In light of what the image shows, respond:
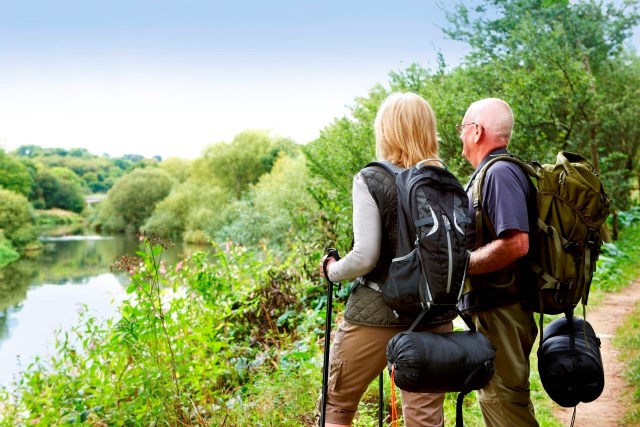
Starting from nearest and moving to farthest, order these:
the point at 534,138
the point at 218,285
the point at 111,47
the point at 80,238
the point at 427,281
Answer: the point at 427,281, the point at 218,285, the point at 534,138, the point at 80,238, the point at 111,47

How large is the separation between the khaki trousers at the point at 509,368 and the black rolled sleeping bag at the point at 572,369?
0.12m

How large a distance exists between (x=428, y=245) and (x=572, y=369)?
1066 mm

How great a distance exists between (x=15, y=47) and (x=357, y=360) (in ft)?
340

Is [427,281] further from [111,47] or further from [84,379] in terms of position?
[111,47]

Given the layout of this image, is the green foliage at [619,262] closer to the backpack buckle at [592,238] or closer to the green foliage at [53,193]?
the backpack buckle at [592,238]

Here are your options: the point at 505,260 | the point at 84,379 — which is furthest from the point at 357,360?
the point at 84,379

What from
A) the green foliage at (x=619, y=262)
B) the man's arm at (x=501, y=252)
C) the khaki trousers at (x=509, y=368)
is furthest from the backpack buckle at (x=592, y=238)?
the green foliage at (x=619, y=262)

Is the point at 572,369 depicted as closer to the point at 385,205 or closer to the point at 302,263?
the point at 385,205

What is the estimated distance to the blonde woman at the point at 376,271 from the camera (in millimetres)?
2693

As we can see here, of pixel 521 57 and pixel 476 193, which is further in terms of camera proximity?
pixel 521 57

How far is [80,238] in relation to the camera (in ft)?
189

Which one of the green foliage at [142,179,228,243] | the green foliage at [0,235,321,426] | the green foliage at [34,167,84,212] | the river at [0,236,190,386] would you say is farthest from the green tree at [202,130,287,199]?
the green foliage at [0,235,321,426]

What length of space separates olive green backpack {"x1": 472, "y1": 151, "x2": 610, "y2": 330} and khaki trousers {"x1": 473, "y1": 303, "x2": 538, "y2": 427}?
0.15 m

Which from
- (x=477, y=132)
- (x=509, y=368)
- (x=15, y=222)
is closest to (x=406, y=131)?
(x=477, y=132)
